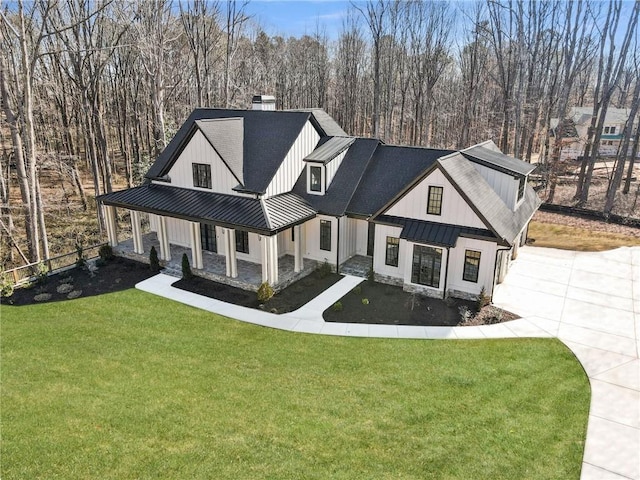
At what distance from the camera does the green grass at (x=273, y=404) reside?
8672 mm

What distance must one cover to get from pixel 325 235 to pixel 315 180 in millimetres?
2789

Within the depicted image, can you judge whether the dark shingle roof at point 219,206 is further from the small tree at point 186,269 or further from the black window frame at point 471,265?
the black window frame at point 471,265

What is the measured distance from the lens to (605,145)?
55.3 m

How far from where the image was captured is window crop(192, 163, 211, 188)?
19.6 metres

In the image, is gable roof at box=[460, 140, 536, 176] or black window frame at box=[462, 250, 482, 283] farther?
gable roof at box=[460, 140, 536, 176]

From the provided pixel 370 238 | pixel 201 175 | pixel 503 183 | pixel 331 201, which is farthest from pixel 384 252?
pixel 201 175

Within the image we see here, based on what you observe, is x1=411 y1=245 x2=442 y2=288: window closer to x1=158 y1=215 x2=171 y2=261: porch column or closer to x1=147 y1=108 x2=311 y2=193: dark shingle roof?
x1=147 y1=108 x2=311 y2=193: dark shingle roof

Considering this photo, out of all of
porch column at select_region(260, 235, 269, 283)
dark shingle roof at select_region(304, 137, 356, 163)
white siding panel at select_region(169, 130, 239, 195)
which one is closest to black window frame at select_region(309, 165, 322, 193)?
dark shingle roof at select_region(304, 137, 356, 163)

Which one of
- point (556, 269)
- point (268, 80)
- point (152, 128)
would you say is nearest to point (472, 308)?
point (556, 269)

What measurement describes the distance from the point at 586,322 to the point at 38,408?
17820 mm

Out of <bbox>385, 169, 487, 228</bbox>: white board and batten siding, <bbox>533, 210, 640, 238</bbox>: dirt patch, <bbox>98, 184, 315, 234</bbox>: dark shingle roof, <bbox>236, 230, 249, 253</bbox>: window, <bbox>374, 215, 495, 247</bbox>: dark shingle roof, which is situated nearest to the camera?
<bbox>374, 215, 495, 247</bbox>: dark shingle roof

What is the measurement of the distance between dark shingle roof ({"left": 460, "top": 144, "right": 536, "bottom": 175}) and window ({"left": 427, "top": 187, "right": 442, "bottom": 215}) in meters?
3.27

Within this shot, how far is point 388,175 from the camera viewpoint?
19938 mm

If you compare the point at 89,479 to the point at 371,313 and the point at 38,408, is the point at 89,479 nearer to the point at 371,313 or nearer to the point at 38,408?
the point at 38,408
